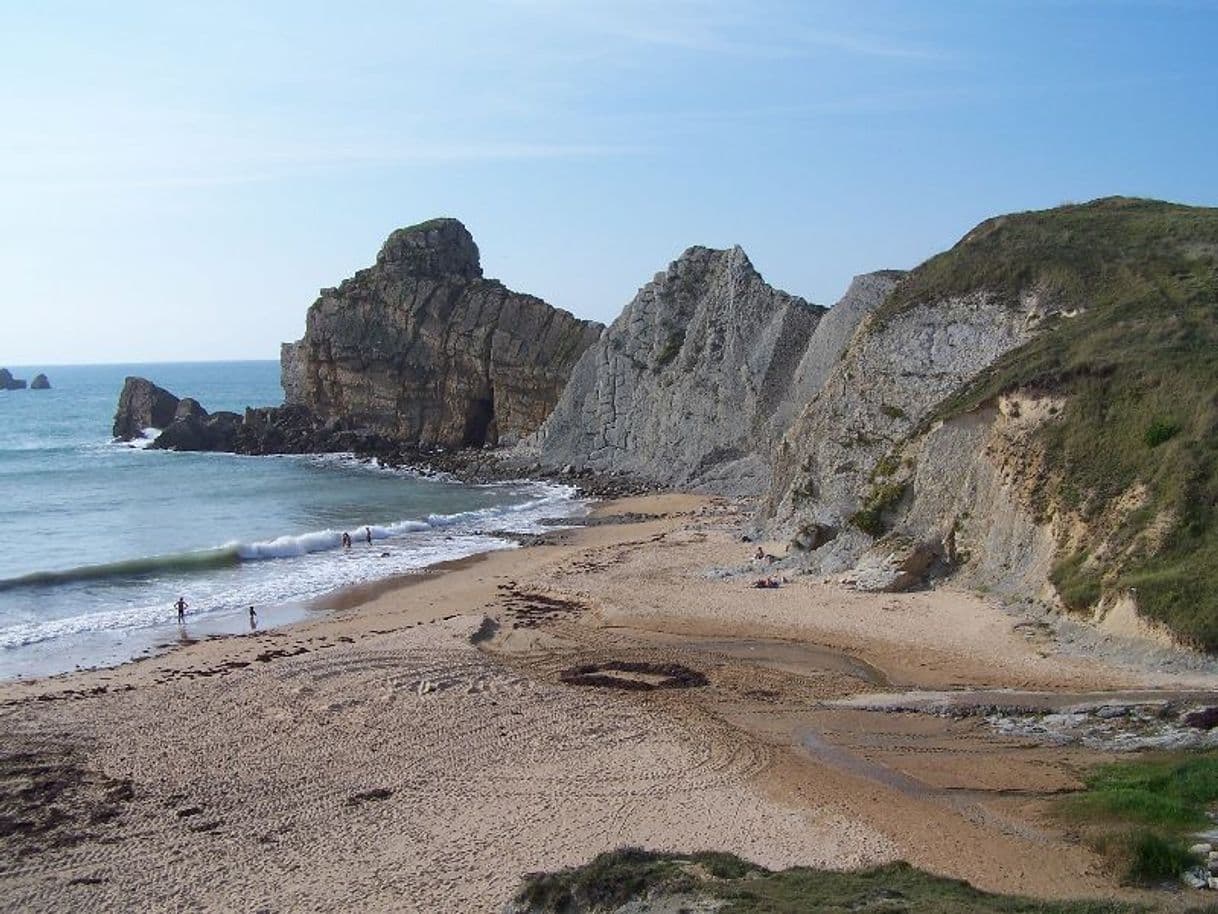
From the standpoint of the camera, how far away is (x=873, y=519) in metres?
26.0

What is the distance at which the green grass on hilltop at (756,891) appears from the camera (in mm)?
8586

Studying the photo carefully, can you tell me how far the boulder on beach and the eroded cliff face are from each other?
3447 cm

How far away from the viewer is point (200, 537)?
123 feet

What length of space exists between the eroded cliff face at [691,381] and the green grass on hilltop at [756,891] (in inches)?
1374

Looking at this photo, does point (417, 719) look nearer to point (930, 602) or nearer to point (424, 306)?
point (930, 602)

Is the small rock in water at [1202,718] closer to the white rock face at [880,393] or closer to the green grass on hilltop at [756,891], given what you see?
the green grass on hilltop at [756,891]

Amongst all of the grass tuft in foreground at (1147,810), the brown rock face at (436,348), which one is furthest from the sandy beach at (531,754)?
the brown rock face at (436,348)

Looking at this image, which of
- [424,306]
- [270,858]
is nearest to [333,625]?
[270,858]

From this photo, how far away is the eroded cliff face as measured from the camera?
46719 millimetres

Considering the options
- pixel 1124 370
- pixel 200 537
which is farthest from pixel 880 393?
pixel 200 537

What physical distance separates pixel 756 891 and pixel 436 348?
5463cm

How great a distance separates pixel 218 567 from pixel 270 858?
21535mm

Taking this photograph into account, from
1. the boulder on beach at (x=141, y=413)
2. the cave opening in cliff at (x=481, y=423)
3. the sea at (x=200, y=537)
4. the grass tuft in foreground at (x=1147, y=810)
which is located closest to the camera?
the grass tuft in foreground at (x=1147, y=810)

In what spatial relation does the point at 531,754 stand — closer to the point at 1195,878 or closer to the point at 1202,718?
the point at 1195,878
